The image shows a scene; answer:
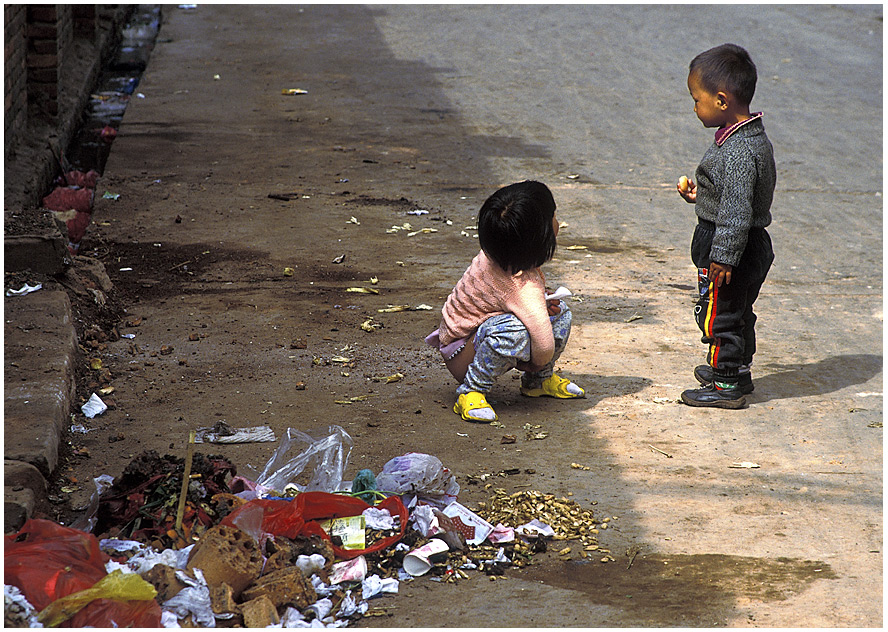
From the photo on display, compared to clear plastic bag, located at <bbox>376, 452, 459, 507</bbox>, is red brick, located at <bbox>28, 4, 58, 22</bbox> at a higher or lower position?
higher

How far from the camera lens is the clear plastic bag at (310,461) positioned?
3.27 m

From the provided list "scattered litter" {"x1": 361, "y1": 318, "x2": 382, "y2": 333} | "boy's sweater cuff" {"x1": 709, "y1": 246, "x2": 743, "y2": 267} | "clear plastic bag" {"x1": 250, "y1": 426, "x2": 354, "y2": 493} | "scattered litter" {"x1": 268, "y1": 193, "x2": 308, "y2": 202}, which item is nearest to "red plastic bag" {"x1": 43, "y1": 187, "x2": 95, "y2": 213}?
"scattered litter" {"x1": 268, "y1": 193, "x2": 308, "y2": 202}

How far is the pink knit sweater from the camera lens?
3.83 m

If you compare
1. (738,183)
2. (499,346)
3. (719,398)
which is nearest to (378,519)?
(499,346)

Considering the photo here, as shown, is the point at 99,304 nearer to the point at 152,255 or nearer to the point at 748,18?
the point at 152,255

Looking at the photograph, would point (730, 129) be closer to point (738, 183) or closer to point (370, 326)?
point (738, 183)

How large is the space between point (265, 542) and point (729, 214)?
2.21 m

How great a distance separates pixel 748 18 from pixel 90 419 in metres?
12.6

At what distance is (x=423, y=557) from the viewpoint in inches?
112

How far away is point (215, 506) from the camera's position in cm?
295

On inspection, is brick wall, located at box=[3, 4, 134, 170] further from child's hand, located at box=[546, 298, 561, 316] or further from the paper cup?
the paper cup

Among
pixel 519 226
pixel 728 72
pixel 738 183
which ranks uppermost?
pixel 728 72

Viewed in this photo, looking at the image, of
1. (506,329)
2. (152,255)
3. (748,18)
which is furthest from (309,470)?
(748,18)

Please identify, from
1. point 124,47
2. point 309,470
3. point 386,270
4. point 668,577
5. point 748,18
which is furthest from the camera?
point 748,18
